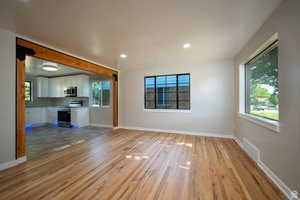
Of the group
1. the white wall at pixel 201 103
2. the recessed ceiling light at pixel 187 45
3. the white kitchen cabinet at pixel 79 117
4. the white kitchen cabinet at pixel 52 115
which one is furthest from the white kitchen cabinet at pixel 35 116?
the recessed ceiling light at pixel 187 45

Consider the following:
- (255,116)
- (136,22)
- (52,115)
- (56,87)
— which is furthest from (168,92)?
(52,115)

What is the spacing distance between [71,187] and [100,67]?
371 cm

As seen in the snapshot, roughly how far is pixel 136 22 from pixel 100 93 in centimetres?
459

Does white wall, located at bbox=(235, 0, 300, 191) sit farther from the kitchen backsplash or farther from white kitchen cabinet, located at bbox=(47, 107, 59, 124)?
white kitchen cabinet, located at bbox=(47, 107, 59, 124)

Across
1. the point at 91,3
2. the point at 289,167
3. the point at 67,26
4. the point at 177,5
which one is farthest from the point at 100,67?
the point at 289,167

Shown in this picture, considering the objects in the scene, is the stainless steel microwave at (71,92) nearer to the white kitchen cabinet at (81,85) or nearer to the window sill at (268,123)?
the white kitchen cabinet at (81,85)

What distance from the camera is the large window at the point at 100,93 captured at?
5.81 meters

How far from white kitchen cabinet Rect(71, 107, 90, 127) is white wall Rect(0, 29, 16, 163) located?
10.5 ft

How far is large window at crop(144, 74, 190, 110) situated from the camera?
4504mm

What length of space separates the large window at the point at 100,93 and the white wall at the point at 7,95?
139 inches

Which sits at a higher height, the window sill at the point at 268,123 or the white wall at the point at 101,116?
the window sill at the point at 268,123

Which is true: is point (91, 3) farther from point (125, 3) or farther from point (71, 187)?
point (71, 187)

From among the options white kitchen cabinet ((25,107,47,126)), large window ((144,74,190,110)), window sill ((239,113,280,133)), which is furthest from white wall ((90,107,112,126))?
window sill ((239,113,280,133))

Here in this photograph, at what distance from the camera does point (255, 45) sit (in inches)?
93.0
